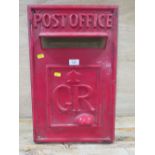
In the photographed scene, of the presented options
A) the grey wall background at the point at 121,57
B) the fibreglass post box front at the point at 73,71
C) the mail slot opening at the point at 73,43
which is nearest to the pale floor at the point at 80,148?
the fibreglass post box front at the point at 73,71

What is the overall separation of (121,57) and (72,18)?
3.95ft

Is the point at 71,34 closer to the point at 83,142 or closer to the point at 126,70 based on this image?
the point at 83,142

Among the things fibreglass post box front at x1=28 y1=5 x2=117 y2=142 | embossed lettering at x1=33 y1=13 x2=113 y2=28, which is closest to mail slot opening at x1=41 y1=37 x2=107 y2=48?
fibreglass post box front at x1=28 y1=5 x2=117 y2=142

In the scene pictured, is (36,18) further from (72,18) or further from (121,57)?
(121,57)

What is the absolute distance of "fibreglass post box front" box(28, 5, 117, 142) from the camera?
243cm

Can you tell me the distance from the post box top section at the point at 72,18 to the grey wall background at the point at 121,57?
929 millimetres

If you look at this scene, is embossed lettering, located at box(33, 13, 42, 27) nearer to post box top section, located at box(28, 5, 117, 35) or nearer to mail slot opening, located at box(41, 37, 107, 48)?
post box top section, located at box(28, 5, 117, 35)

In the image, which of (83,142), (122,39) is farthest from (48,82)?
(122,39)

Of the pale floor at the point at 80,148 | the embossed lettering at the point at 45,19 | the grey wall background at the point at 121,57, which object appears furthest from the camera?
the grey wall background at the point at 121,57

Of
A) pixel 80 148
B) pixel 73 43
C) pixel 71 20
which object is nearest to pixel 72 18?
pixel 71 20

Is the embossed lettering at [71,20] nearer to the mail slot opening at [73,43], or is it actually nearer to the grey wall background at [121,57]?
the mail slot opening at [73,43]

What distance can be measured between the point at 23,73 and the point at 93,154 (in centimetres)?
144

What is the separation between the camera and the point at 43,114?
8.60 feet

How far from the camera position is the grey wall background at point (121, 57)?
11.0 ft
